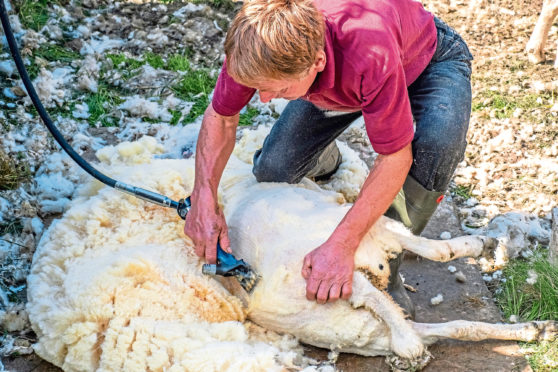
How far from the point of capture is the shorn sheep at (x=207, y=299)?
227cm

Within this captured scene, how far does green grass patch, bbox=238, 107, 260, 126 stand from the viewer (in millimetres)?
4238

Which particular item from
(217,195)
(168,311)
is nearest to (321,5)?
(217,195)


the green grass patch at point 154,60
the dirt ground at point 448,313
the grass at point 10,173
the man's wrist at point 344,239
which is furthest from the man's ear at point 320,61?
the green grass patch at point 154,60

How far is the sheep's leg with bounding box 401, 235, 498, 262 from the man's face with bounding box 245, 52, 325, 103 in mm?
814

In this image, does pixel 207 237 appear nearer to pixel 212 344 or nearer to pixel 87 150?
pixel 212 344

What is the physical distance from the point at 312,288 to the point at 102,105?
2613mm

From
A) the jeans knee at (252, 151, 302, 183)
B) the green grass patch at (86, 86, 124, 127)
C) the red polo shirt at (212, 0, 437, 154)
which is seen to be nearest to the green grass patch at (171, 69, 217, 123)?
the green grass patch at (86, 86, 124, 127)

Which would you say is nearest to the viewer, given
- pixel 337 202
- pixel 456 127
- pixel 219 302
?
pixel 219 302

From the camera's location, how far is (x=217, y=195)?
2.79 meters

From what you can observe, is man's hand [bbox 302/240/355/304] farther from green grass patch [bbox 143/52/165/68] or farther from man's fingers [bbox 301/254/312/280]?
green grass patch [bbox 143/52/165/68]

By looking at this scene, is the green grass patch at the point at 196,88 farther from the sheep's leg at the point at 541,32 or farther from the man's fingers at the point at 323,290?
the sheep's leg at the point at 541,32

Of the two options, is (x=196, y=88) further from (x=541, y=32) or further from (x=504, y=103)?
(x=541, y=32)

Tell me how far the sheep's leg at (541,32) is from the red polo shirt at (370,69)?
2.66 meters

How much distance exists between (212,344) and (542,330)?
1393 mm
